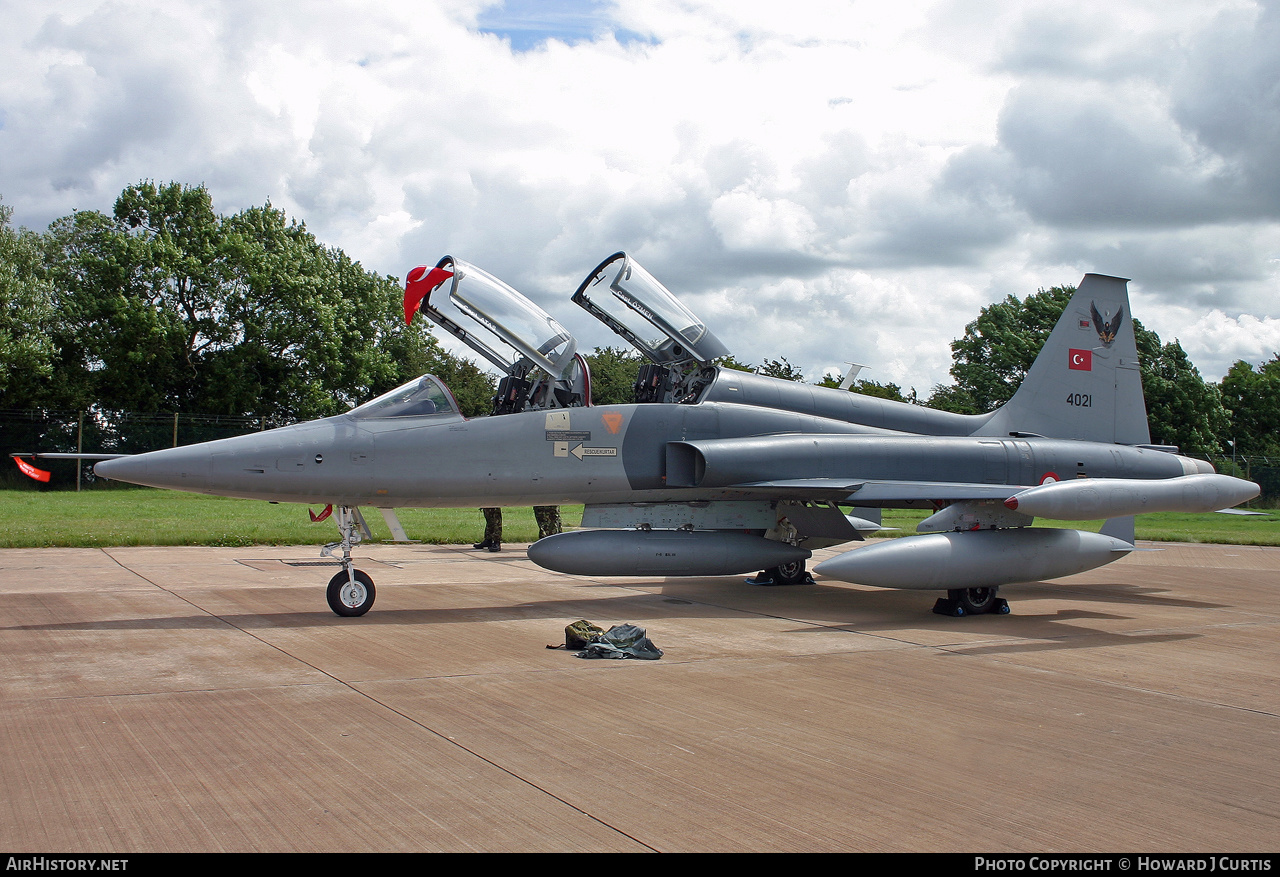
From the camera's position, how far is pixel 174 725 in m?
5.28

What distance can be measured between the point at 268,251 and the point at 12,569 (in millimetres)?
33088

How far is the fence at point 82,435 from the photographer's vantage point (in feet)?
101

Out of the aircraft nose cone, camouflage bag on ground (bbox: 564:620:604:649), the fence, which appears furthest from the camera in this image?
the fence

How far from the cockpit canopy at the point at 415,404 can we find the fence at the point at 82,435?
75.1ft

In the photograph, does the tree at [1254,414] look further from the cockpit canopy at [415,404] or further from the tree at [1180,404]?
the cockpit canopy at [415,404]

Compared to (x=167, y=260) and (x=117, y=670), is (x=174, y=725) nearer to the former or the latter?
(x=117, y=670)

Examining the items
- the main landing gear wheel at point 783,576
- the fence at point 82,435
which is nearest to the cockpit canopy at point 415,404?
the main landing gear wheel at point 783,576

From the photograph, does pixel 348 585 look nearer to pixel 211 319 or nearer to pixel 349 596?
pixel 349 596

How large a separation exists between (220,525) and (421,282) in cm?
1255

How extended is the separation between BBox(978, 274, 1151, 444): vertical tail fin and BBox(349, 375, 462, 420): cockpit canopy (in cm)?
773

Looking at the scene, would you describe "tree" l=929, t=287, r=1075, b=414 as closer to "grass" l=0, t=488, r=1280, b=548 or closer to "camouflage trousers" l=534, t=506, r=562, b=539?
"grass" l=0, t=488, r=1280, b=548

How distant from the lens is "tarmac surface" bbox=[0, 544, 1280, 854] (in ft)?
12.6

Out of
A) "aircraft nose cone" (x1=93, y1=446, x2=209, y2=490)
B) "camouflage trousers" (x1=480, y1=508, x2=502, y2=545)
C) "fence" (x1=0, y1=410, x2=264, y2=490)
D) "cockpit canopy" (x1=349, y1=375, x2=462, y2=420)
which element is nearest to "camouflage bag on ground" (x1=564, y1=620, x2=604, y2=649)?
"cockpit canopy" (x1=349, y1=375, x2=462, y2=420)
